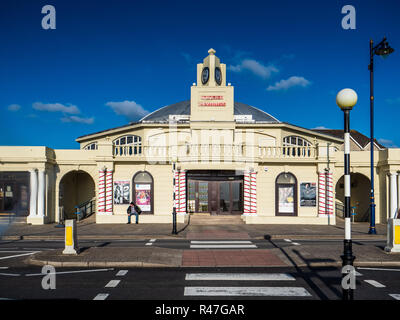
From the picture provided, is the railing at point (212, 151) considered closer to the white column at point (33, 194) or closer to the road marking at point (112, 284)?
the white column at point (33, 194)

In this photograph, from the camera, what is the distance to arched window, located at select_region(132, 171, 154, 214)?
2314cm

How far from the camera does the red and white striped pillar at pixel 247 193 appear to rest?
74.0ft

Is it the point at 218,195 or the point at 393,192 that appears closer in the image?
the point at 393,192

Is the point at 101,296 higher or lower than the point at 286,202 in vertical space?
lower

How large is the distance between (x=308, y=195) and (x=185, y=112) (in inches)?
658

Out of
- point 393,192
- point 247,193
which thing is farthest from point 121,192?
point 393,192

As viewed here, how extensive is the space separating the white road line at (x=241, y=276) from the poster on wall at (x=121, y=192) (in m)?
14.8

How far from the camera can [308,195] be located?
23062mm

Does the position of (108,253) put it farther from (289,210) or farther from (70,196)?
(70,196)

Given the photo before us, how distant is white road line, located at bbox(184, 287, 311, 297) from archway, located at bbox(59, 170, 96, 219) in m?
20.9

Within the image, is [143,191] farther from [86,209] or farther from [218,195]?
[86,209]

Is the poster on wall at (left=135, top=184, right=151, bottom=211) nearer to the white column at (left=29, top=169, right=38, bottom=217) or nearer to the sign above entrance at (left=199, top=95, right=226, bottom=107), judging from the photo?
the white column at (left=29, top=169, right=38, bottom=217)

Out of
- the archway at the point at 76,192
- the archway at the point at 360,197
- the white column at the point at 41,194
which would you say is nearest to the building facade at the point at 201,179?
the white column at the point at 41,194
